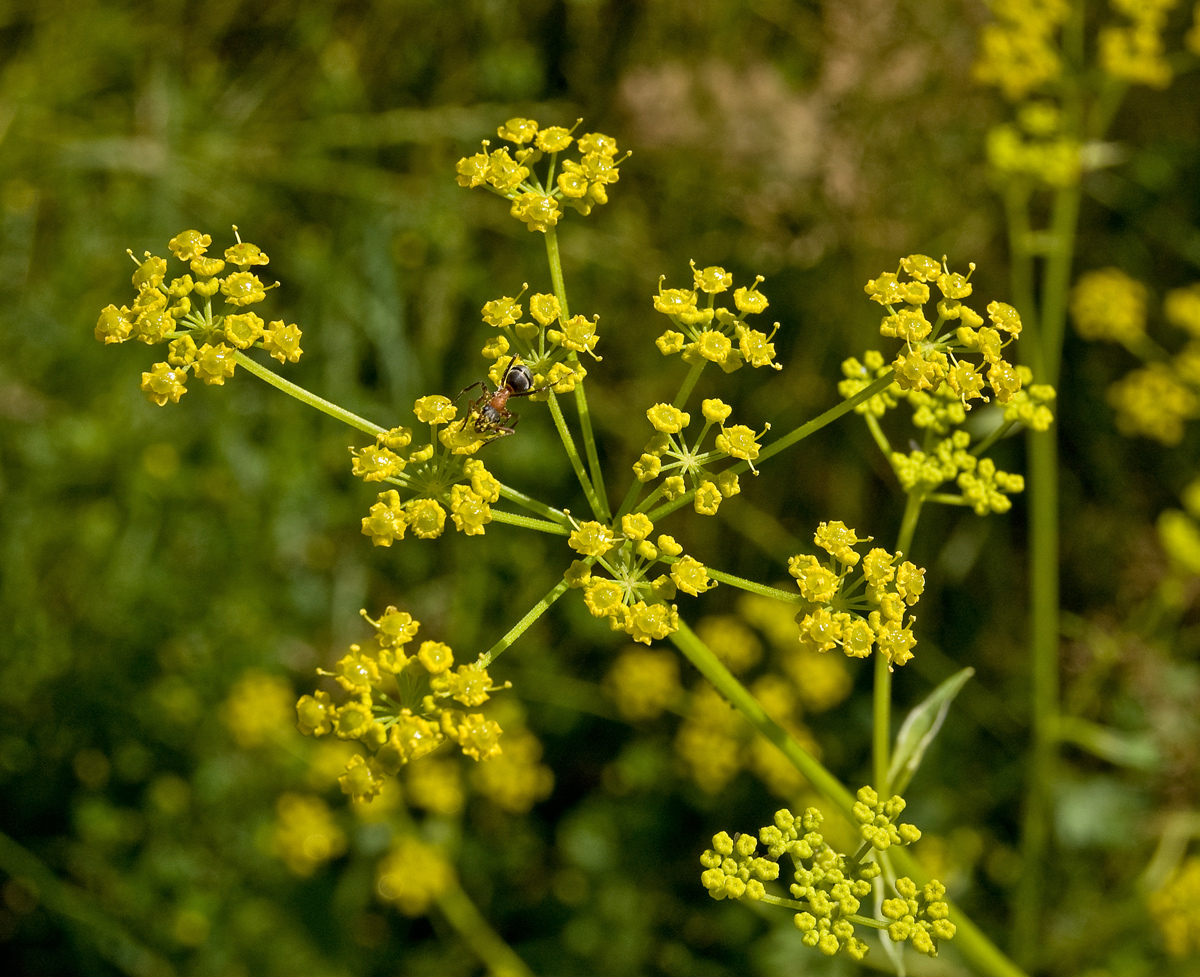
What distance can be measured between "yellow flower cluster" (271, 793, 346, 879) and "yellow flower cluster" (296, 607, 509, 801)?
10.4 ft

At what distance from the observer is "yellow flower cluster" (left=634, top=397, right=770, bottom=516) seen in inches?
96.0

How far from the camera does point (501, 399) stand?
135 inches

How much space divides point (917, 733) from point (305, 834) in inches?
144

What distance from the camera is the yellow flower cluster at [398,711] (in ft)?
7.67

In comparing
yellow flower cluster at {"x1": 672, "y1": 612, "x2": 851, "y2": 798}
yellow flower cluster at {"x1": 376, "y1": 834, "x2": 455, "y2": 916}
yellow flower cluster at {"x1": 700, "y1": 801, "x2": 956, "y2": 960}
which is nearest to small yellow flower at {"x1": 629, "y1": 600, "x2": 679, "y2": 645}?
yellow flower cluster at {"x1": 700, "y1": 801, "x2": 956, "y2": 960}

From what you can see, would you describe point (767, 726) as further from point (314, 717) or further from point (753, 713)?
point (314, 717)

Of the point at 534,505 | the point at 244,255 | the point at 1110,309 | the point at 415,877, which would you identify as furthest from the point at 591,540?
the point at 1110,309

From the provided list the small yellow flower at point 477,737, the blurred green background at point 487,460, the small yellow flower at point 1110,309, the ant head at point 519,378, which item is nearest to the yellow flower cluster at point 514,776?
the blurred green background at point 487,460

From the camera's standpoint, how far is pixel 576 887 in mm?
5852

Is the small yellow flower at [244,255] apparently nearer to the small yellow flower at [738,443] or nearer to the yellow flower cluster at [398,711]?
the yellow flower cluster at [398,711]

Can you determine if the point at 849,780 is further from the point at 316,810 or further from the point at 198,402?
the point at 198,402

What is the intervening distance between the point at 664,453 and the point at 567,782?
421cm

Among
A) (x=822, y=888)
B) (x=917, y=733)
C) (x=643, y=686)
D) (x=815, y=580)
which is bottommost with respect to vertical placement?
(x=643, y=686)

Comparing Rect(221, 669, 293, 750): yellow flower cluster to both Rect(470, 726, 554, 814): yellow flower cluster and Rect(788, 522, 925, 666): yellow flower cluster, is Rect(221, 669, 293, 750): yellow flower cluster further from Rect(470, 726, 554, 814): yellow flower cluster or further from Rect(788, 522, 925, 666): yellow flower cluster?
Rect(788, 522, 925, 666): yellow flower cluster
